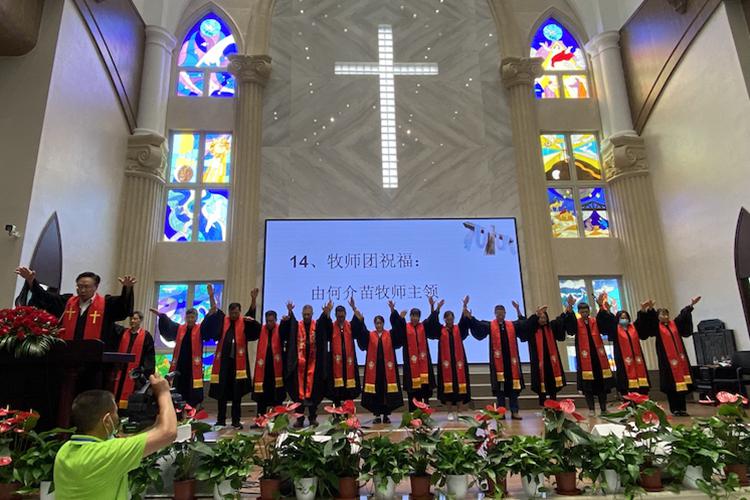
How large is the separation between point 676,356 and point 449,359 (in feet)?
9.30

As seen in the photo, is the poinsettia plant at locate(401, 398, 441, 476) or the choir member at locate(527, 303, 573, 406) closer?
the poinsettia plant at locate(401, 398, 441, 476)

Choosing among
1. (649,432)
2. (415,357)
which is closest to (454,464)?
(649,432)

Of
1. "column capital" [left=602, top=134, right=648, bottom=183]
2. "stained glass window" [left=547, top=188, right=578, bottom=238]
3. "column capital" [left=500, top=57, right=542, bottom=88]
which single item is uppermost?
"column capital" [left=500, top=57, right=542, bottom=88]

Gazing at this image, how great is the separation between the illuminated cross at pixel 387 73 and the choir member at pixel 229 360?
16.9 feet

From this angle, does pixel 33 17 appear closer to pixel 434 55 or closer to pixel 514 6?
pixel 434 55

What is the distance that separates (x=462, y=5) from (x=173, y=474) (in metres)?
11.0

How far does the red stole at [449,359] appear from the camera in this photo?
6.51 metres

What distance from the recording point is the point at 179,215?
9805mm

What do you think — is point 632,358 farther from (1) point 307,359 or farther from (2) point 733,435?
(1) point 307,359

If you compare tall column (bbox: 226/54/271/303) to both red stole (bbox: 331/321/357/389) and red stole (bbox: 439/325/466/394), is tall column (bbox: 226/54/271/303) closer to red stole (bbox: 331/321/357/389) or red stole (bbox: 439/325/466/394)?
red stole (bbox: 331/321/357/389)

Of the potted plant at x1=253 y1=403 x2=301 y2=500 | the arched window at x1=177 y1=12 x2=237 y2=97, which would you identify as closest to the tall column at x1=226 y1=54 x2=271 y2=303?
the arched window at x1=177 y1=12 x2=237 y2=97

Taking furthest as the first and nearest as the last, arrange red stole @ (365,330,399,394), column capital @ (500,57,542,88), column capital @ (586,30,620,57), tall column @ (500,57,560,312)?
column capital @ (586,30,620,57) < column capital @ (500,57,542,88) < tall column @ (500,57,560,312) < red stole @ (365,330,399,394)

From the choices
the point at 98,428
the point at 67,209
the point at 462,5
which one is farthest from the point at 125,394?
the point at 462,5

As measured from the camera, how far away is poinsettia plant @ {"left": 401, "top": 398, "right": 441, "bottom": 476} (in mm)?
2664
